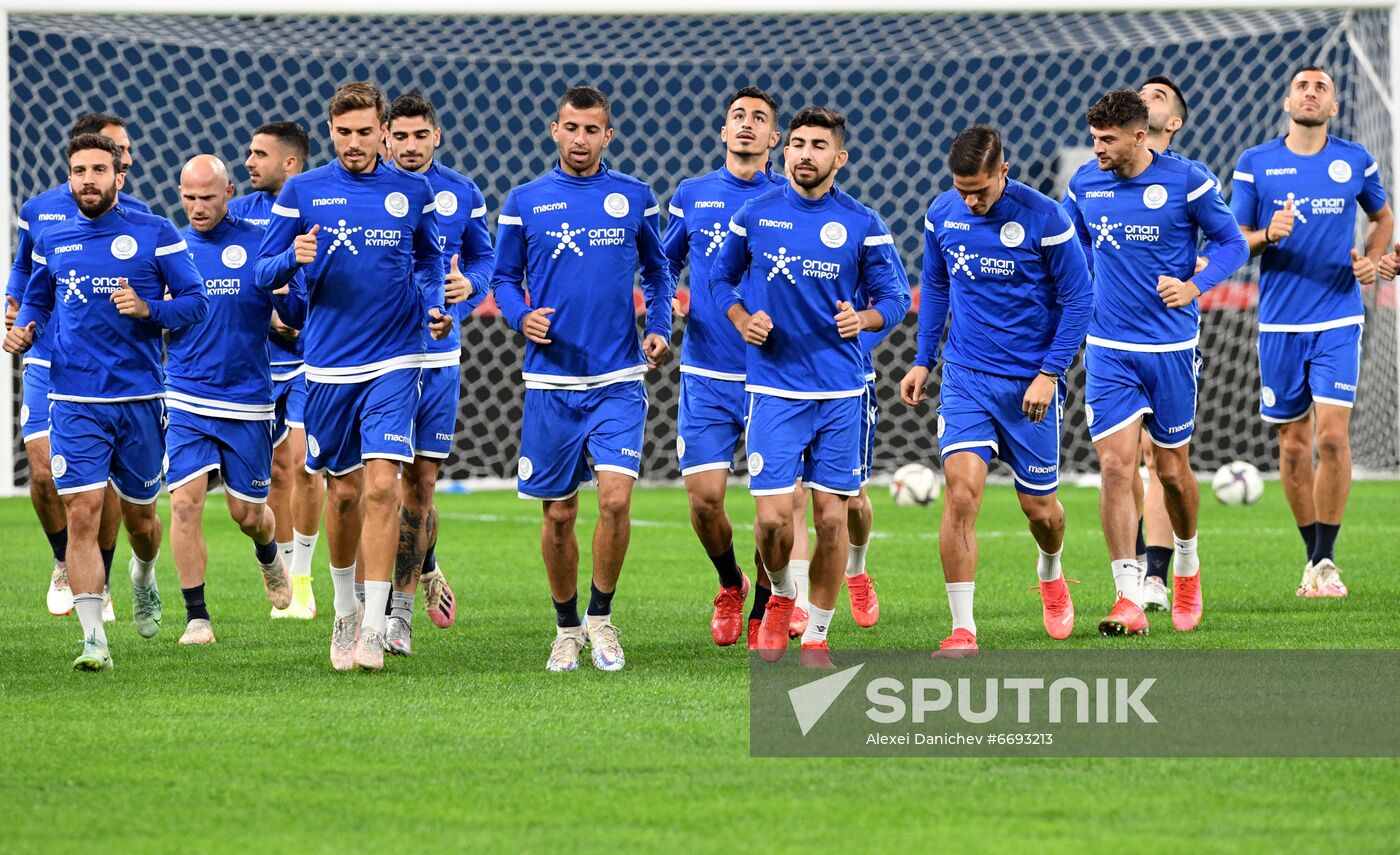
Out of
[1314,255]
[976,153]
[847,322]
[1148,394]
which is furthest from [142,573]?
[1314,255]

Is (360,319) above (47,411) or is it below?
above

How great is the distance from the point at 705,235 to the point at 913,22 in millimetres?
13432

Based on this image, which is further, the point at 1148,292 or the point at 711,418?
the point at 1148,292

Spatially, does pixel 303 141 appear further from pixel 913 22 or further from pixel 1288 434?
pixel 913 22

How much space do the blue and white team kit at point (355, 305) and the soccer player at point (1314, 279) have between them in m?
4.29

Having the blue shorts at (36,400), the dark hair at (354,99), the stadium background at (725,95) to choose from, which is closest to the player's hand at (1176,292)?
the dark hair at (354,99)

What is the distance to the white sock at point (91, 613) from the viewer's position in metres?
6.86

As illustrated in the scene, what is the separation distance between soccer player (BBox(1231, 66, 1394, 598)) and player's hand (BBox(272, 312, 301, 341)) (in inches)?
179

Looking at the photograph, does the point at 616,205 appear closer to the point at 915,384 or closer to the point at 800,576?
the point at 915,384

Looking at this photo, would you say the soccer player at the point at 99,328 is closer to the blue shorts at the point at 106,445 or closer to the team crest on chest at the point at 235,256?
the blue shorts at the point at 106,445

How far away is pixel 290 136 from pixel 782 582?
3.32 metres

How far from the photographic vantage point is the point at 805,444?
22.2 ft

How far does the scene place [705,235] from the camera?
7.78 metres

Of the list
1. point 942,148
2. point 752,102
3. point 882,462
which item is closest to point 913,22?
point 942,148
